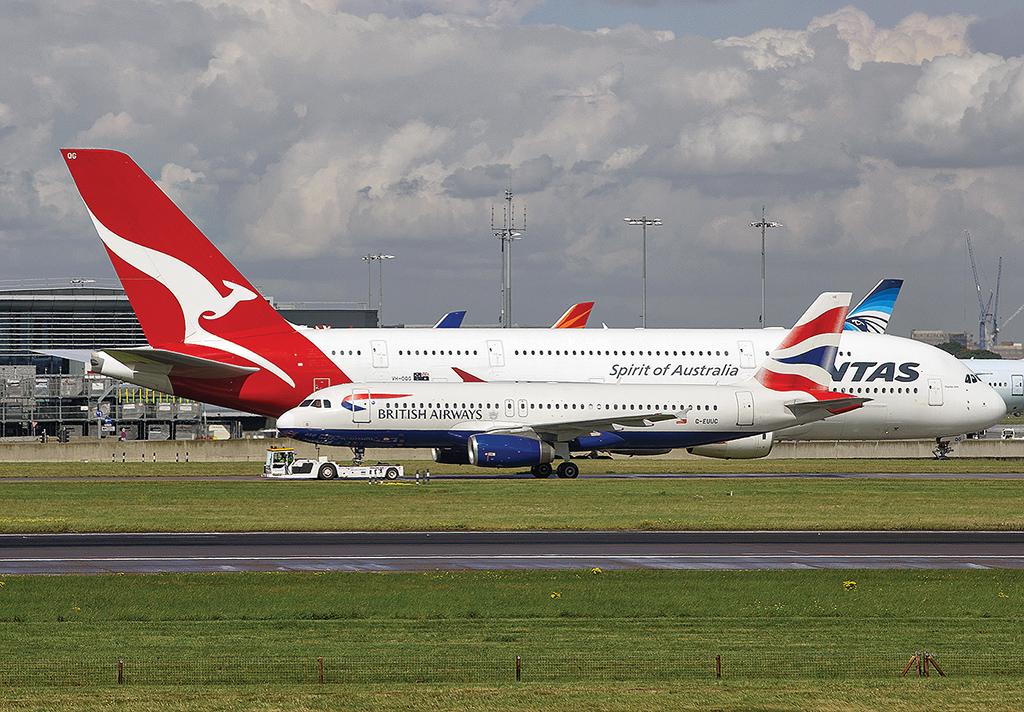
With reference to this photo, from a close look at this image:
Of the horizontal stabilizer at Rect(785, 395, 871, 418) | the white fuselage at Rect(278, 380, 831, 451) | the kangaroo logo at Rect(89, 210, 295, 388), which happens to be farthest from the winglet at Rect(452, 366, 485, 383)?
the horizontal stabilizer at Rect(785, 395, 871, 418)

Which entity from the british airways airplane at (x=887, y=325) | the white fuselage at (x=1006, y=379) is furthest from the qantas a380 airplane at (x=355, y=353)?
the white fuselage at (x=1006, y=379)

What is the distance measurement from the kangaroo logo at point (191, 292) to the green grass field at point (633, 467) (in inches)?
213

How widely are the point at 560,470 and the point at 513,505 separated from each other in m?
13.7

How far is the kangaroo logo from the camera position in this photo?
62188 mm

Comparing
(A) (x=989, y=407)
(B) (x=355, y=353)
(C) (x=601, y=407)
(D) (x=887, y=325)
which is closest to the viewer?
(C) (x=601, y=407)

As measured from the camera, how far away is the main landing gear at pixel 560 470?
58.2 meters

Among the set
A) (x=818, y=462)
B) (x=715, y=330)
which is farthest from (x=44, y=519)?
(x=818, y=462)

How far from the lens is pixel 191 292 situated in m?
62.4

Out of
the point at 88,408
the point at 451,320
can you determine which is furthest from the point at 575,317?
the point at 88,408

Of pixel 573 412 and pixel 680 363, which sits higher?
pixel 680 363

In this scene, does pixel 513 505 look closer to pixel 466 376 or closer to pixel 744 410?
pixel 744 410

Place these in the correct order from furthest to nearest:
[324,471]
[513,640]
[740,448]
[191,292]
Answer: [740,448] → [191,292] → [324,471] → [513,640]

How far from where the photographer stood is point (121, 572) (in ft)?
95.2

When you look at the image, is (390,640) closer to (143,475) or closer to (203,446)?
(143,475)
